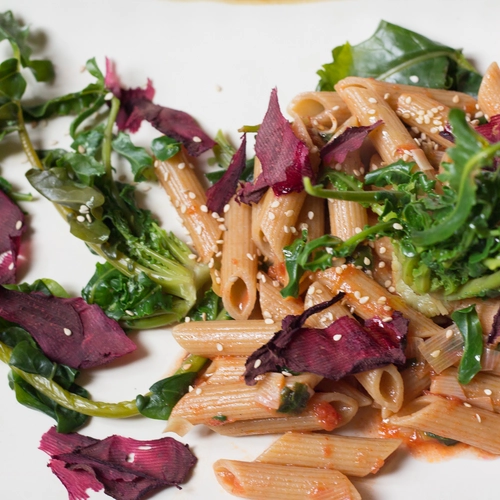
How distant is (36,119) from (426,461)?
2.49m

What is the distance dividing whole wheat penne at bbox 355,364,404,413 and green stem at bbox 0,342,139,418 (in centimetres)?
97

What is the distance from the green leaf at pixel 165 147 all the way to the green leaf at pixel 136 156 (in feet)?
0.20

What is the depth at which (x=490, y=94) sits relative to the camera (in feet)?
9.14

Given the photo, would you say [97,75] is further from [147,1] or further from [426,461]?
[426,461]

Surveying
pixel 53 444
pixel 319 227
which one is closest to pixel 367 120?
pixel 319 227

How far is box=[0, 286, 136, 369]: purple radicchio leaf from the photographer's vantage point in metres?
2.90

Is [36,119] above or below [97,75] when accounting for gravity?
below

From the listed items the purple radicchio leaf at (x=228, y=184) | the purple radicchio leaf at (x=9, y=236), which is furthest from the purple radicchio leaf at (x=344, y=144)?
the purple radicchio leaf at (x=9, y=236)

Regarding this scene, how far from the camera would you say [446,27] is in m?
3.20

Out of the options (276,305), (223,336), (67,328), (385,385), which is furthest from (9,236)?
(385,385)

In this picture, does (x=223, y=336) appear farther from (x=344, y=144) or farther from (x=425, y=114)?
(x=425, y=114)

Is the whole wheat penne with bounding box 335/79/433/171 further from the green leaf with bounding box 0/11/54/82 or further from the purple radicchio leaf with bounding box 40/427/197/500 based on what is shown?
the green leaf with bounding box 0/11/54/82

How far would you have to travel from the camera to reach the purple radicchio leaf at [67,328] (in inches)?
114

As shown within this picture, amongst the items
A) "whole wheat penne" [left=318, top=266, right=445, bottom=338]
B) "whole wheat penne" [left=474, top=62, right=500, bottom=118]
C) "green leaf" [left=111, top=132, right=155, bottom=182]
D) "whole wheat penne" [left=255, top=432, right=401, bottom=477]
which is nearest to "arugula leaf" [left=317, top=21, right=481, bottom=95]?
"whole wheat penne" [left=474, top=62, right=500, bottom=118]
